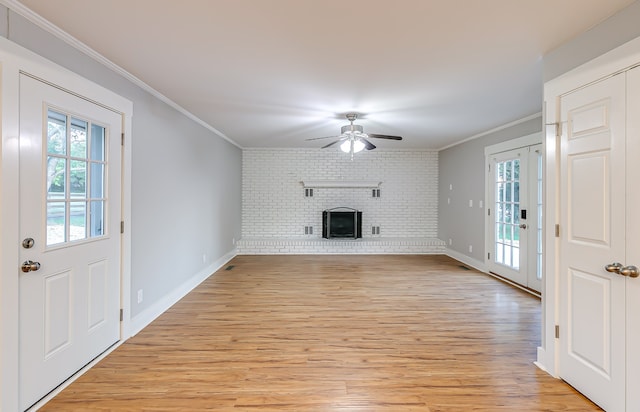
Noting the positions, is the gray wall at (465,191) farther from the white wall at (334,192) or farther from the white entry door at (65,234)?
the white entry door at (65,234)

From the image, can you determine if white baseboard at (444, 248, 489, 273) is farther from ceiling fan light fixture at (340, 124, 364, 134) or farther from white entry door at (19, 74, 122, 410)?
white entry door at (19, 74, 122, 410)

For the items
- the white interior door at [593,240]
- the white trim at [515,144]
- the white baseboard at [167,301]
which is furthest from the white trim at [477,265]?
the white baseboard at [167,301]

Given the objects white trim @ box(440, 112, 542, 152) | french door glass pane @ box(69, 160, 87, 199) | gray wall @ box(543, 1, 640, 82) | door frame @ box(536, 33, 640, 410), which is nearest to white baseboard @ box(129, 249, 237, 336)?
french door glass pane @ box(69, 160, 87, 199)

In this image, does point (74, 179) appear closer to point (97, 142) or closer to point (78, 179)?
point (78, 179)

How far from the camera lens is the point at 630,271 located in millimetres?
1731

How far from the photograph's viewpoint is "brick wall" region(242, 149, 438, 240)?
7.29m

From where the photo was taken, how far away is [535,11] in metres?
1.83

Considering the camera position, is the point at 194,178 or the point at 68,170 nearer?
the point at 68,170

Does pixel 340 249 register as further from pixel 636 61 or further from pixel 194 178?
pixel 636 61

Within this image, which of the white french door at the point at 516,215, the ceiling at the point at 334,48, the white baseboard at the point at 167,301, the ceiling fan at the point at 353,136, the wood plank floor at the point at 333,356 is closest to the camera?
the ceiling at the point at 334,48

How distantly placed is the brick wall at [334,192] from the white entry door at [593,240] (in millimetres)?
5187

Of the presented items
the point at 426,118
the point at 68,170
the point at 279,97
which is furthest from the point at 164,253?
the point at 426,118

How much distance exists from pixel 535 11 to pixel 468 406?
2432mm

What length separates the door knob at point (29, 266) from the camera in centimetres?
184
